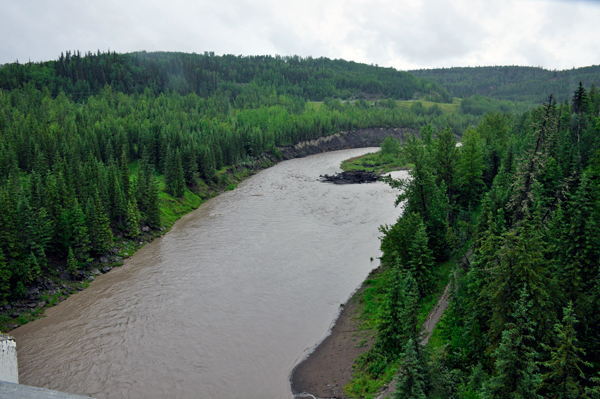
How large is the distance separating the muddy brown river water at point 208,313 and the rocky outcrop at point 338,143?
86.4 m

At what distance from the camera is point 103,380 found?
31.9 meters

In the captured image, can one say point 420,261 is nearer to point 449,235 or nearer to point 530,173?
point 449,235

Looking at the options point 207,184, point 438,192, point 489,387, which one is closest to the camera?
point 489,387

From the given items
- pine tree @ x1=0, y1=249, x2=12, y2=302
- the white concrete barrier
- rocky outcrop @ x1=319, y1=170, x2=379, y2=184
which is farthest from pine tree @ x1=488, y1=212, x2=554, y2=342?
rocky outcrop @ x1=319, y1=170, x2=379, y2=184

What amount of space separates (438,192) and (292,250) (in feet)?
70.6

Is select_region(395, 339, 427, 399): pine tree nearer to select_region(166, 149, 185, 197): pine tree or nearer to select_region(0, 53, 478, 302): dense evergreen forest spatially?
select_region(0, 53, 478, 302): dense evergreen forest

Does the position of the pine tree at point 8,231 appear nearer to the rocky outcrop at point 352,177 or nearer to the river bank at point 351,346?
the river bank at point 351,346

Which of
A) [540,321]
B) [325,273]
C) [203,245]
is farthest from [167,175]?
[540,321]

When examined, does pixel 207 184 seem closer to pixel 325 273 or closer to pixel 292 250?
pixel 292 250

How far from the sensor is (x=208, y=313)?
41.2m

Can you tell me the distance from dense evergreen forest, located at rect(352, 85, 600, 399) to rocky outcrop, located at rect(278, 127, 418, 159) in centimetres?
11187

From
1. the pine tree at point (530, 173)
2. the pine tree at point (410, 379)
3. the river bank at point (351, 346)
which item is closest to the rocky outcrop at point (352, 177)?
the river bank at point (351, 346)

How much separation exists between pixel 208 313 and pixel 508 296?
1101 inches

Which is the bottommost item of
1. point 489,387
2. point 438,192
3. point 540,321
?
point 489,387
